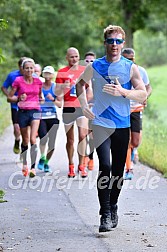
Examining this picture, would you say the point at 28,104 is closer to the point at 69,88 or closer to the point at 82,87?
the point at 69,88

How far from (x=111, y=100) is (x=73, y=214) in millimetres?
1949

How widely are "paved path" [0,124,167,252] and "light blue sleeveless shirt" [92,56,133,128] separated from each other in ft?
4.06

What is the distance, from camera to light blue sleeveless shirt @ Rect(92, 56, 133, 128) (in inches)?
341

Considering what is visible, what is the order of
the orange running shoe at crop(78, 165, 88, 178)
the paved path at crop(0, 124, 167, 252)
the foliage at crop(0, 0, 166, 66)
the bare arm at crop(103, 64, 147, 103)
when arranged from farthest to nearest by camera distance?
1. the foliage at crop(0, 0, 166, 66)
2. the orange running shoe at crop(78, 165, 88, 178)
3. the bare arm at crop(103, 64, 147, 103)
4. the paved path at crop(0, 124, 167, 252)

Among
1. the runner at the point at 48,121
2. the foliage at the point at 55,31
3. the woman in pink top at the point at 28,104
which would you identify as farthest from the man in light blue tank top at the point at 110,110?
the foliage at the point at 55,31

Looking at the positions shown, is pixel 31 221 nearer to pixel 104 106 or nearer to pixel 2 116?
pixel 104 106

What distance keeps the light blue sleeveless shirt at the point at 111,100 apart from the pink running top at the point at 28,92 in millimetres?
4899

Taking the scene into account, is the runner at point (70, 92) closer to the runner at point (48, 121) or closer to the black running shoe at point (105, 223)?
the runner at point (48, 121)

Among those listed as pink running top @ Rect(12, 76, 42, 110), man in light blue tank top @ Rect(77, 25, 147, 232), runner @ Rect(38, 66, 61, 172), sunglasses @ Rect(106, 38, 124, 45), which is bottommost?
runner @ Rect(38, 66, 61, 172)

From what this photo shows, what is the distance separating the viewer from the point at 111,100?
867cm

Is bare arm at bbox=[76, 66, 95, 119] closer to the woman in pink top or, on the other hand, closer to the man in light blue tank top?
the man in light blue tank top

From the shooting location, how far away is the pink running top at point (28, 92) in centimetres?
1355

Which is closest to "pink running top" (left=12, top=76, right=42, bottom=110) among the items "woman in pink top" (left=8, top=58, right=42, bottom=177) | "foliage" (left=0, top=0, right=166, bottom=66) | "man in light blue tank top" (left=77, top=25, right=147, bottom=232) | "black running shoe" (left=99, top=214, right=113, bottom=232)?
"woman in pink top" (left=8, top=58, right=42, bottom=177)

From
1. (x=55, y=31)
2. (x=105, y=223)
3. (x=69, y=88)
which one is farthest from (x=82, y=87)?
(x=55, y=31)
